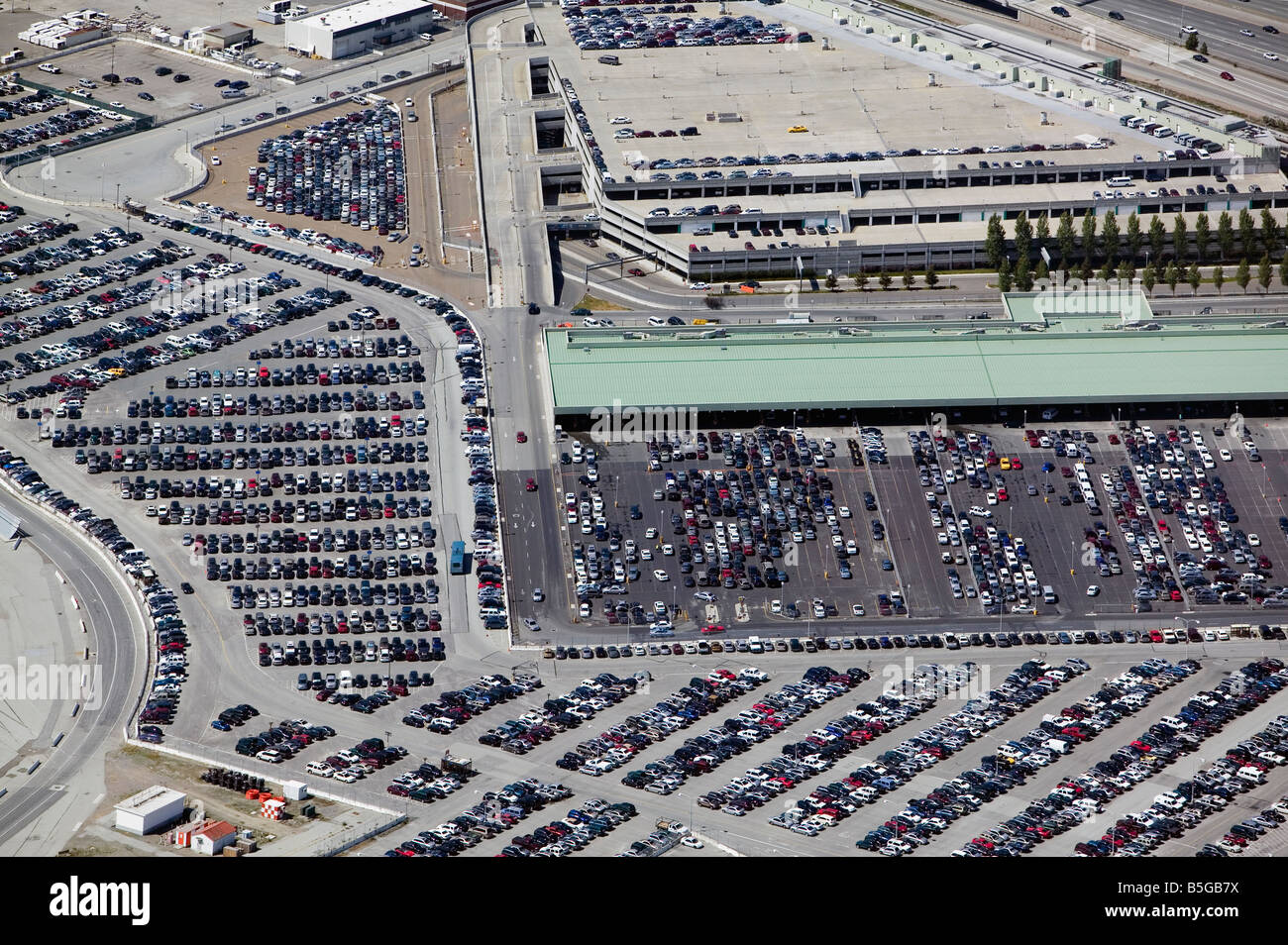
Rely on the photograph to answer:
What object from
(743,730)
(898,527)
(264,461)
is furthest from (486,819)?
(264,461)

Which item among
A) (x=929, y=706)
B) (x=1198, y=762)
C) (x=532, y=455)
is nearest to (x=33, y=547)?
(x=532, y=455)

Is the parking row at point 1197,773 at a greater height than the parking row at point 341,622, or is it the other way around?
the parking row at point 341,622

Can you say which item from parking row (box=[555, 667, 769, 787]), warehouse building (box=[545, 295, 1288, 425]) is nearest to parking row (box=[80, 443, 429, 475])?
warehouse building (box=[545, 295, 1288, 425])

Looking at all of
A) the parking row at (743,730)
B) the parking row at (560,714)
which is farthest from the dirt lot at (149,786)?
the parking row at (743,730)

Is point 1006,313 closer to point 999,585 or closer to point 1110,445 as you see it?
point 1110,445

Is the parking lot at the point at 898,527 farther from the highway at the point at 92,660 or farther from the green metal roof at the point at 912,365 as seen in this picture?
the highway at the point at 92,660

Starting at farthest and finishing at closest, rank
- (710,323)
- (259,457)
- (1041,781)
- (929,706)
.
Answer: (710,323) < (259,457) < (929,706) < (1041,781)

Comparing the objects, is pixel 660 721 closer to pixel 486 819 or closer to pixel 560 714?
pixel 560 714
